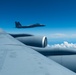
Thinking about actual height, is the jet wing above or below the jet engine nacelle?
below

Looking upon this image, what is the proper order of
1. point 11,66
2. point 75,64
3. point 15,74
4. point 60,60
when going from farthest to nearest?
point 60,60, point 75,64, point 11,66, point 15,74

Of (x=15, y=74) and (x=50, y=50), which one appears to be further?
(x=50, y=50)

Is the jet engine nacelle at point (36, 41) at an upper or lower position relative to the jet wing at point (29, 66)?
upper

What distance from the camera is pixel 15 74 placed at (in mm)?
1565

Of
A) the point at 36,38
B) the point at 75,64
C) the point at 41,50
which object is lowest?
the point at 75,64

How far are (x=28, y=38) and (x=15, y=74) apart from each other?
6.02 meters

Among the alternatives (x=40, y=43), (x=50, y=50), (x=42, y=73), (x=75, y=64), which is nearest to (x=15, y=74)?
(x=42, y=73)

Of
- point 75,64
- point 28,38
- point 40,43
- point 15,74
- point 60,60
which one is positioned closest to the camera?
point 15,74

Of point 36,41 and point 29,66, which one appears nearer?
point 29,66

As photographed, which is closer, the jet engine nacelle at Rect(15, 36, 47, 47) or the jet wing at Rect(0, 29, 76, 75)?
the jet wing at Rect(0, 29, 76, 75)

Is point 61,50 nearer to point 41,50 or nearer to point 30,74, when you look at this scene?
point 41,50

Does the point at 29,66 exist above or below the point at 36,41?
below

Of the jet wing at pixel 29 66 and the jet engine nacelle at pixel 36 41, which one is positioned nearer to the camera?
the jet wing at pixel 29 66

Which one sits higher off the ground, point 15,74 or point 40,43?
point 40,43
